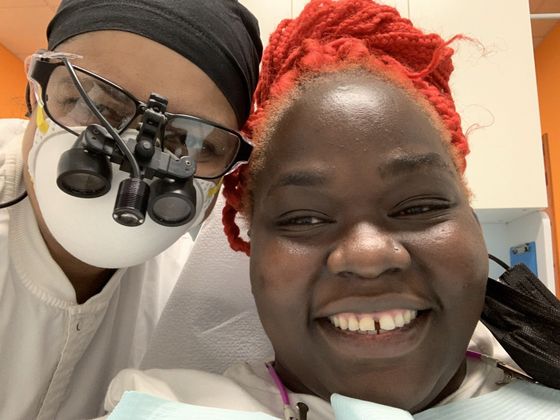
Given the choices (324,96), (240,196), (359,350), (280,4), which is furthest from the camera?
(280,4)

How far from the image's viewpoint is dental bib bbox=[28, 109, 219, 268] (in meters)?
0.84

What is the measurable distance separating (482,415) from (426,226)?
0.28 metres

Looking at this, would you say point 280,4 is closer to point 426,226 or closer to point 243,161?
point 243,161

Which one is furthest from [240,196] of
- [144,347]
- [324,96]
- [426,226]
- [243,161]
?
[144,347]

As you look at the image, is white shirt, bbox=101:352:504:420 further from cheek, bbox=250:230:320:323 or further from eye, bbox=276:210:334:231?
eye, bbox=276:210:334:231

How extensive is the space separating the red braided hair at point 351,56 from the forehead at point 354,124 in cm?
4

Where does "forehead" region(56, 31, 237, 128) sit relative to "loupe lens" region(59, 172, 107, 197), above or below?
above

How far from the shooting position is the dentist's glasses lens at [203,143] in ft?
2.74

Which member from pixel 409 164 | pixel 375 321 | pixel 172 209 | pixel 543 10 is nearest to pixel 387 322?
pixel 375 321

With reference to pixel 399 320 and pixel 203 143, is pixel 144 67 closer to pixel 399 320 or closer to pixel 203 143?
pixel 203 143

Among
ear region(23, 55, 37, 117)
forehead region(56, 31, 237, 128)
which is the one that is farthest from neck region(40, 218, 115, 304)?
forehead region(56, 31, 237, 128)

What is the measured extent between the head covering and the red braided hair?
50 millimetres

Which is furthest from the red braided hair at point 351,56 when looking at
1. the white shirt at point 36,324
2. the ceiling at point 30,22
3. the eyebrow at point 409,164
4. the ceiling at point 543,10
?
the ceiling at point 543,10

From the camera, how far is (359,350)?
710mm
